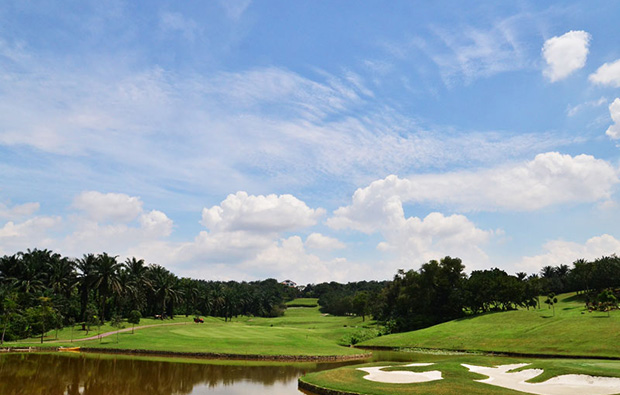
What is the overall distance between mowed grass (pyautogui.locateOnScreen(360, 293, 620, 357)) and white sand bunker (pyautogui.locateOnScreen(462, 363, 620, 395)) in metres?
26.3

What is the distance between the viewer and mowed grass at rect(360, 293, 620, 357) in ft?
209

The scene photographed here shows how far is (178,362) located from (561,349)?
5492cm

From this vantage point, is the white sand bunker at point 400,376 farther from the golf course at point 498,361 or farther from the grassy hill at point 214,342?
the grassy hill at point 214,342

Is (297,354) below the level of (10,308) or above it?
below

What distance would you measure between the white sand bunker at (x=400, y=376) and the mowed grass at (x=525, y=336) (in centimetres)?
3144

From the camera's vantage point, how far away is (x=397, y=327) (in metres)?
106

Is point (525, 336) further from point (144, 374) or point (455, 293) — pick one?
point (144, 374)

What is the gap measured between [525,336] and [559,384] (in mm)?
41830

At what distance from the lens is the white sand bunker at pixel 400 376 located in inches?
1573

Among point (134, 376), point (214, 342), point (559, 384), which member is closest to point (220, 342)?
point (214, 342)

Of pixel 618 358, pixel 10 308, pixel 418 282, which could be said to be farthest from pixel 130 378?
pixel 418 282

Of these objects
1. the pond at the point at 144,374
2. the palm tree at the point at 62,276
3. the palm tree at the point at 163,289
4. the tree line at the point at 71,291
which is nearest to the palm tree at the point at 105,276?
the tree line at the point at 71,291

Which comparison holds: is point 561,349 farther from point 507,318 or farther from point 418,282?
point 418,282

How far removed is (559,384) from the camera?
1433 inches
